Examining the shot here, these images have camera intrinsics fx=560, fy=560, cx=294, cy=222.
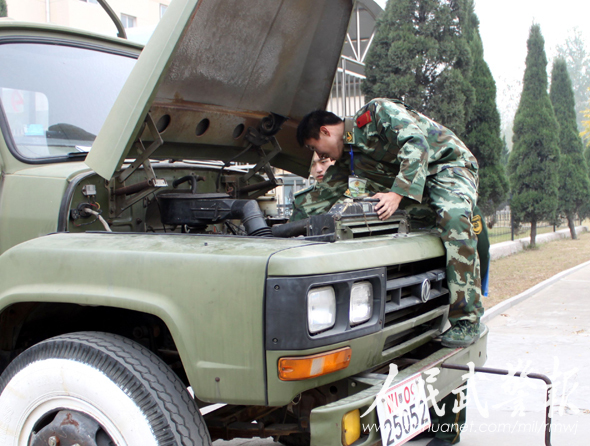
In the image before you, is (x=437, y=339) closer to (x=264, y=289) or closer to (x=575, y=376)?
(x=264, y=289)

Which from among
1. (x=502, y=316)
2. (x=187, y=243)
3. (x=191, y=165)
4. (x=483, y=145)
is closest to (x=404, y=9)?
(x=483, y=145)

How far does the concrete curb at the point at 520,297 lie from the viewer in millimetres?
7305

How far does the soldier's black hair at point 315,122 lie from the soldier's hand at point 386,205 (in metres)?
0.82

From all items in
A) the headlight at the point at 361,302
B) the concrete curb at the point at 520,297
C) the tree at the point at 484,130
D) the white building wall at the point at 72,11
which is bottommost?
the concrete curb at the point at 520,297

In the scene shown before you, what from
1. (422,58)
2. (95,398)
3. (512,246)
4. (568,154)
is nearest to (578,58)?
(568,154)

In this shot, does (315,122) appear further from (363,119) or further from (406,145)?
(406,145)

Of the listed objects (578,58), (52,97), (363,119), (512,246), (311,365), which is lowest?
(512,246)

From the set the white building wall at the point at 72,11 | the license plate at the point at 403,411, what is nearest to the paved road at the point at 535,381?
the license plate at the point at 403,411

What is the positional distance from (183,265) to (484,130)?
11.5 metres

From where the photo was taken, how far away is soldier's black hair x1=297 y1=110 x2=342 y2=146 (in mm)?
3418

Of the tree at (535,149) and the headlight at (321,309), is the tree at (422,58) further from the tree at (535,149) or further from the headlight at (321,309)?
the tree at (535,149)

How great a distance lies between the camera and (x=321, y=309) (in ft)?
6.25

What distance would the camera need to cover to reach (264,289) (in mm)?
1812

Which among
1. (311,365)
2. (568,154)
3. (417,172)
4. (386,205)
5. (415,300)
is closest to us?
(311,365)
